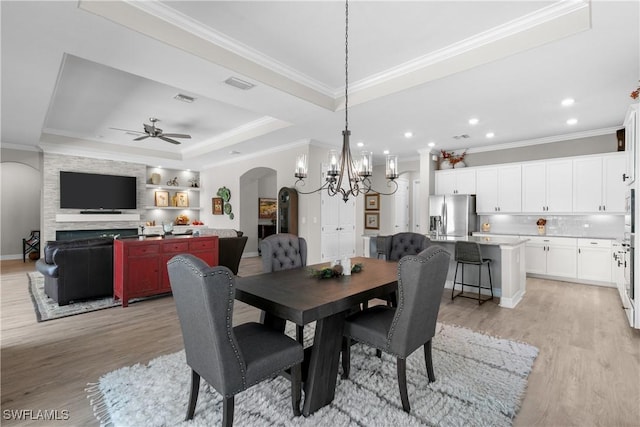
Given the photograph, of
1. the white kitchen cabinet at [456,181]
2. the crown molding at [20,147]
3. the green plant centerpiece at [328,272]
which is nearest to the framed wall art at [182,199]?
the crown molding at [20,147]

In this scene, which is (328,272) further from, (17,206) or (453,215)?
(17,206)

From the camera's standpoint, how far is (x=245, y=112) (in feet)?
17.6

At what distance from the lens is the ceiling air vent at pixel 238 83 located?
3.40m

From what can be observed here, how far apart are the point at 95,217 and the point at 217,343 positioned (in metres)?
8.35

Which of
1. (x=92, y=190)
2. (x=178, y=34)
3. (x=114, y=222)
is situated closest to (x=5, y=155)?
(x=92, y=190)

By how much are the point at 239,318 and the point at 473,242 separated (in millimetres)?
3266

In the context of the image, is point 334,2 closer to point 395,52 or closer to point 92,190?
point 395,52

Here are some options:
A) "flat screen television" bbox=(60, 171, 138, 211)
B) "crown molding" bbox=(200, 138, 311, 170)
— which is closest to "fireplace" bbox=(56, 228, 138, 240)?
"flat screen television" bbox=(60, 171, 138, 211)

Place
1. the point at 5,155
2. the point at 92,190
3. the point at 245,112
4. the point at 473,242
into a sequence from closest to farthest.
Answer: the point at 473,242, the point at 245,112, the point at 5,155, the point at 92,190

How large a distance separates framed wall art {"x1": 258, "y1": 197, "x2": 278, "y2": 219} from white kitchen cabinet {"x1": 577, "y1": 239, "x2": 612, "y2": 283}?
7.83 meters

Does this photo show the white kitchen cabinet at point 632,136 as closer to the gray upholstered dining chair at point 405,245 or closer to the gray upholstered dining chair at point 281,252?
the gray upholstered dining chair at point 405,245

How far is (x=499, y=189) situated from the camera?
6531 millimetres

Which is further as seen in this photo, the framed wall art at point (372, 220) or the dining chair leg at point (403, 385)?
the framed wall art at point (372, 220)

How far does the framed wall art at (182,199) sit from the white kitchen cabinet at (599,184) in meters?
9.73
